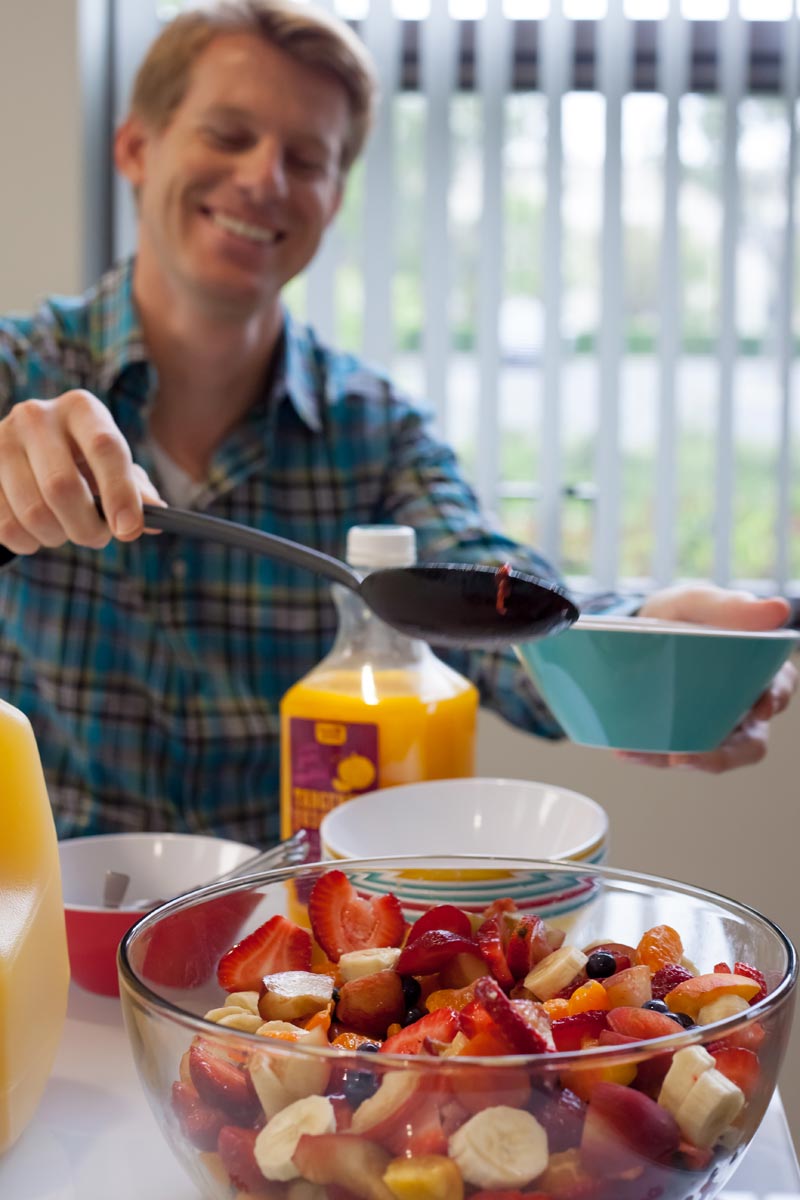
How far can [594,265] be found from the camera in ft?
7.18

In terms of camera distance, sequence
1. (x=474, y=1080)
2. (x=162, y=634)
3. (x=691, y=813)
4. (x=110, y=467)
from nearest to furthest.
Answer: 1. (x=474, y=1080)
2. (x=110, y=467)
3. (x=162, y=634)
4. (x=691, y=813)

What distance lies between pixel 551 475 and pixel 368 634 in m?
1.41

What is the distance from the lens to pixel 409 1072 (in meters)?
0.38

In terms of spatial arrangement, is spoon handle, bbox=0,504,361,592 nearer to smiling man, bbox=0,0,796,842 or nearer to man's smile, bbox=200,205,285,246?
smiling man, bbox=0,0,796,842

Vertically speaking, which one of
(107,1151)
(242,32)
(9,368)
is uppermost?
(242,32)

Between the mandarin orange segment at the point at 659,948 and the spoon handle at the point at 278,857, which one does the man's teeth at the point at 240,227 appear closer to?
the spoon handle at the point at 278,857

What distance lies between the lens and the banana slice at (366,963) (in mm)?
516

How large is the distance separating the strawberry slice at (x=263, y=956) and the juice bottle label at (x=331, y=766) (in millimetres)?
246

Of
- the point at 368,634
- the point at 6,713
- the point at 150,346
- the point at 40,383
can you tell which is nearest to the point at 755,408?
the point at 150,346

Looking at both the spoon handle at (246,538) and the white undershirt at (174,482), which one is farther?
the white undershirt at (174,482)

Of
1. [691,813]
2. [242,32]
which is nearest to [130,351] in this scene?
[242,32]

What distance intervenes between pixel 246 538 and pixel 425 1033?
1.19ft

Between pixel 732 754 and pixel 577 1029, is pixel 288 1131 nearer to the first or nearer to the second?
pixel 577 1029

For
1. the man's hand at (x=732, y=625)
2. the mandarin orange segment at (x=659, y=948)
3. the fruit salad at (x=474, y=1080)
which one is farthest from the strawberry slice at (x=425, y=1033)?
the man's hand at (x=732, y=625)
